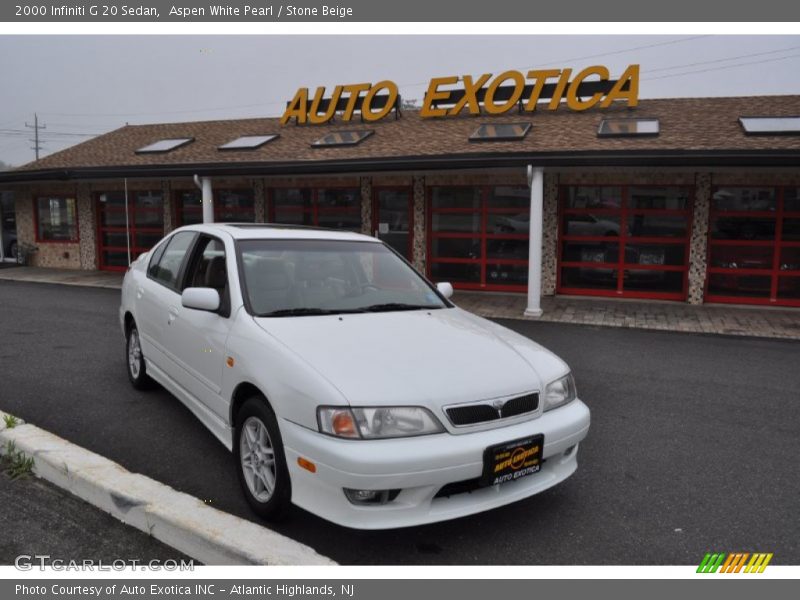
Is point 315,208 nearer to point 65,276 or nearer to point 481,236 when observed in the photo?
point 481,236

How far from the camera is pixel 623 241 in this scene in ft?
43.4

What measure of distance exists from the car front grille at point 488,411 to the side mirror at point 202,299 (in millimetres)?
1684

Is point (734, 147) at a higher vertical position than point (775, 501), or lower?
higher

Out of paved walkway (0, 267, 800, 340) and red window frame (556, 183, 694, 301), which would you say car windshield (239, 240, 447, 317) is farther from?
red window frame (556, 183, 694, 301)

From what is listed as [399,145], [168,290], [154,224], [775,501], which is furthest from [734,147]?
[154,224]

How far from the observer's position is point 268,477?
3.32 metres

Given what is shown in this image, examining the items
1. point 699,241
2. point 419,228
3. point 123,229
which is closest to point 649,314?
point 699,241

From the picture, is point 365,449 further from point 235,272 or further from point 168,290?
point 168,290

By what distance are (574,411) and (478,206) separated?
441 inches

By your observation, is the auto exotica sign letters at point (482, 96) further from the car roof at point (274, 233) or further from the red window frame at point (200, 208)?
the car roof at point (274, 233)

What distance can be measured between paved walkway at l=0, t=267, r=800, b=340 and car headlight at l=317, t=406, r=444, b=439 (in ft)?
26.0

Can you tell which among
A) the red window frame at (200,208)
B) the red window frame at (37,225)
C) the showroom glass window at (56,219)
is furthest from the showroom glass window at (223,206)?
the showroom glass window at (56,219)

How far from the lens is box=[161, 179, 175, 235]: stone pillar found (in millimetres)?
17484

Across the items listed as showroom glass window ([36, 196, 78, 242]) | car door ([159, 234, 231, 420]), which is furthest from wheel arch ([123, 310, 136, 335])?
showroom glass window ([36, 196, 78, 242])
